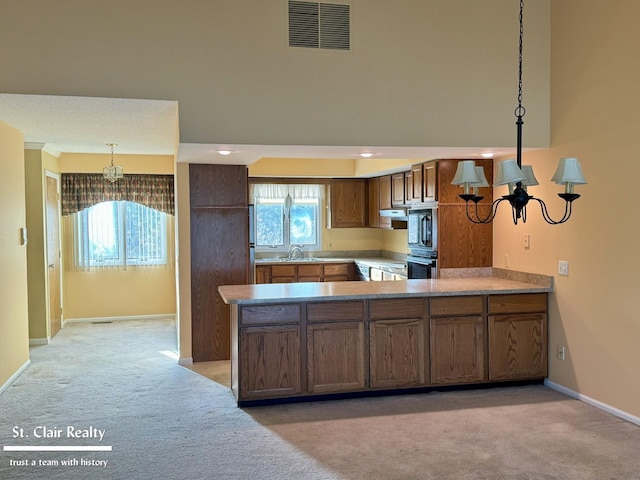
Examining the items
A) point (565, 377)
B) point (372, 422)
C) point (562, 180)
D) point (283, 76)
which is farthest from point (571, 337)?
point (283, 76)

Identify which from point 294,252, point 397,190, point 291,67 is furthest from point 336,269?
point 291,67

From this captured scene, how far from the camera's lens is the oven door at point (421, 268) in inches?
215

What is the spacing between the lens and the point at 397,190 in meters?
6.73

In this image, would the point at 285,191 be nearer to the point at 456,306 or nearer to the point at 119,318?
the point at 119,318

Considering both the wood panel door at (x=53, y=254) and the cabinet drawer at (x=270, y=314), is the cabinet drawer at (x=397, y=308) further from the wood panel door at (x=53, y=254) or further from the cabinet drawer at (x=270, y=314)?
the wood panel door at (x=53, y=254)

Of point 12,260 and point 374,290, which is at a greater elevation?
point 12,260

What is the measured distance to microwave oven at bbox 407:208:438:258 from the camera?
5430 millimetres

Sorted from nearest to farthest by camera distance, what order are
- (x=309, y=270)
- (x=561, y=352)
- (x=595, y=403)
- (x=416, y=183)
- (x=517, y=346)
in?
1. (x=595, y=403)
2. (x=561, y=352)
3. (x=517, y=346)
4. (x=416, y=183)
5. (x=309, y=270)

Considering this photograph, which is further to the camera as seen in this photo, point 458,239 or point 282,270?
point 282,270

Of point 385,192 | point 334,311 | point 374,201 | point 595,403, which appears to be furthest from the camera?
point 374,201

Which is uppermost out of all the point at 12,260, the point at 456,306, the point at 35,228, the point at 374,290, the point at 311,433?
the point at 35,228

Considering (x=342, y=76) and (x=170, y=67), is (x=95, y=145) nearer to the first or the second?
(x=170, y=67)

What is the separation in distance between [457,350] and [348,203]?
3.93m

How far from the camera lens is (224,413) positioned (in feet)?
13.3
